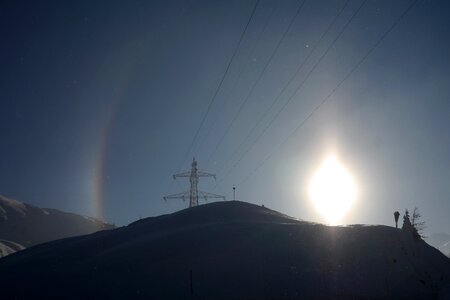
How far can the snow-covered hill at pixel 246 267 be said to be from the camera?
30.8 metres

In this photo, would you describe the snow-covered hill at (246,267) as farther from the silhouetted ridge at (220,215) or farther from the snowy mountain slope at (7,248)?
the snowy mountain slope at (7,248)

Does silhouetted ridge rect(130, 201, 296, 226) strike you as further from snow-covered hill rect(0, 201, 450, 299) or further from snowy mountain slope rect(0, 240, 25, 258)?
snowy mountain slope rect(0, 240, 25, 258)

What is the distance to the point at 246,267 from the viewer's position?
34.1m

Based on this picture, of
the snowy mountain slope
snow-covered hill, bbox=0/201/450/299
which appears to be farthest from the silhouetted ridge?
the snowy mountain slope

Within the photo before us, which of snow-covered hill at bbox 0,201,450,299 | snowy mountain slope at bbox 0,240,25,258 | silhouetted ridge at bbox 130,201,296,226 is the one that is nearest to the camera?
snow-covered hill at bbox 0,201,450,299

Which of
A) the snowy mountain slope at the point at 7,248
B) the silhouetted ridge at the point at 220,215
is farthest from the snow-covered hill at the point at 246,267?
the snowy mountain slope at the point at 7,248

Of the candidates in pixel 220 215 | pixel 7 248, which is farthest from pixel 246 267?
pixel 7 248

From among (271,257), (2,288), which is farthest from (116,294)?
(271,257)

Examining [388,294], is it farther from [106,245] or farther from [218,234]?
[106,245]

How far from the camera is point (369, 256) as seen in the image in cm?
3684

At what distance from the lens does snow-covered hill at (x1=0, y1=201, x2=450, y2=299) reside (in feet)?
101

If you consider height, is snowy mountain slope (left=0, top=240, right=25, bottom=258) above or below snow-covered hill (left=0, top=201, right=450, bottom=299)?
above

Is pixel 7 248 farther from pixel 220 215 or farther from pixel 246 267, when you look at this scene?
pixel 246 267

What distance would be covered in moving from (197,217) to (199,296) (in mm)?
26802
